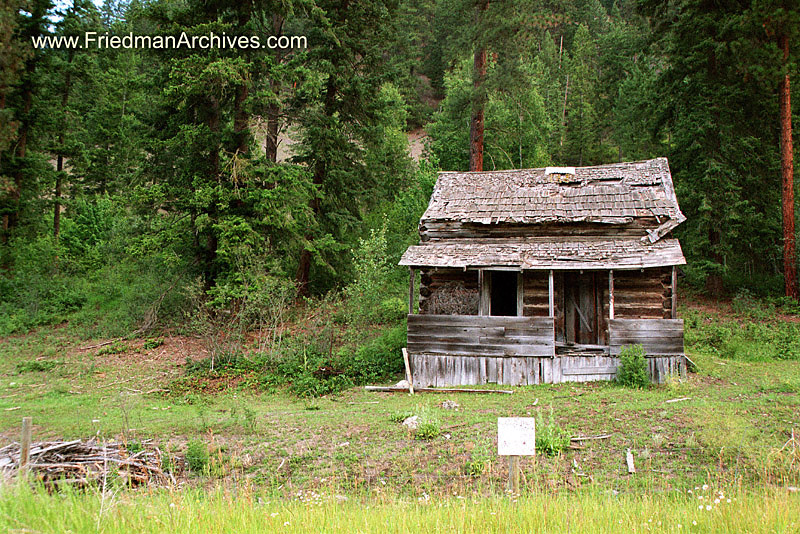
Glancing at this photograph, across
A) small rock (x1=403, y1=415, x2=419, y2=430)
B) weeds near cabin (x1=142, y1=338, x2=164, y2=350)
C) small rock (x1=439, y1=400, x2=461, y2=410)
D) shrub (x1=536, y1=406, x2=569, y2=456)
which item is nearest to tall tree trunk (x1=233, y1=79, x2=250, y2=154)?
weeds near cabin (x1=142, y1=338, x2=164, y2=350)

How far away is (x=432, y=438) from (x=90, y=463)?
536 centimetres

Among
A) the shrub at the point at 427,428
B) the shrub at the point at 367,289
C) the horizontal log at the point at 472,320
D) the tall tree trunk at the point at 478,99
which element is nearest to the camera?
the shrub at the point at 427,428

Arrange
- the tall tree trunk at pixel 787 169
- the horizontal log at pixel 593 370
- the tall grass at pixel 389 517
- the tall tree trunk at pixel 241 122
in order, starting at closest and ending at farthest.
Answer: the tall grass at pixel 389 517 → the horizontal log at pixel 593 370 → the tall tree trunk at pixel 241 122 → the tall tree trunk at pixel 787 169

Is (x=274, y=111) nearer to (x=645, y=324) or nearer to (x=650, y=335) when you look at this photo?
(x=645, y=324)

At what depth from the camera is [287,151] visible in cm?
2556

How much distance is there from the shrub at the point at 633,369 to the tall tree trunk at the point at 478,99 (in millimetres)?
12622

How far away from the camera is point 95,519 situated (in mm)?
4512

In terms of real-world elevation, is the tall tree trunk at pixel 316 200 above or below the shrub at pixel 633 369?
above

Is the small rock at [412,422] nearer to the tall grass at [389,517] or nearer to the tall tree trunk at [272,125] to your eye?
the tall grass at [389,517]

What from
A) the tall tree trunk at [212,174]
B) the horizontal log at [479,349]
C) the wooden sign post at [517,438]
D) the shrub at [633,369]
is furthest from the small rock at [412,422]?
the tall tree trunk at [212,174]

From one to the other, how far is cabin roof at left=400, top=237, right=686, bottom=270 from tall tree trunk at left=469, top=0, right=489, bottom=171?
30.4 feet

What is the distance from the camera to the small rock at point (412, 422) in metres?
10.3

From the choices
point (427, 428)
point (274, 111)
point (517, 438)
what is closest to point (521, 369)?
point (427, 428)

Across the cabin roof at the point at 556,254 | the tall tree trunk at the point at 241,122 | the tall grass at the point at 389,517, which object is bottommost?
the tall grass at the point at 389,517
